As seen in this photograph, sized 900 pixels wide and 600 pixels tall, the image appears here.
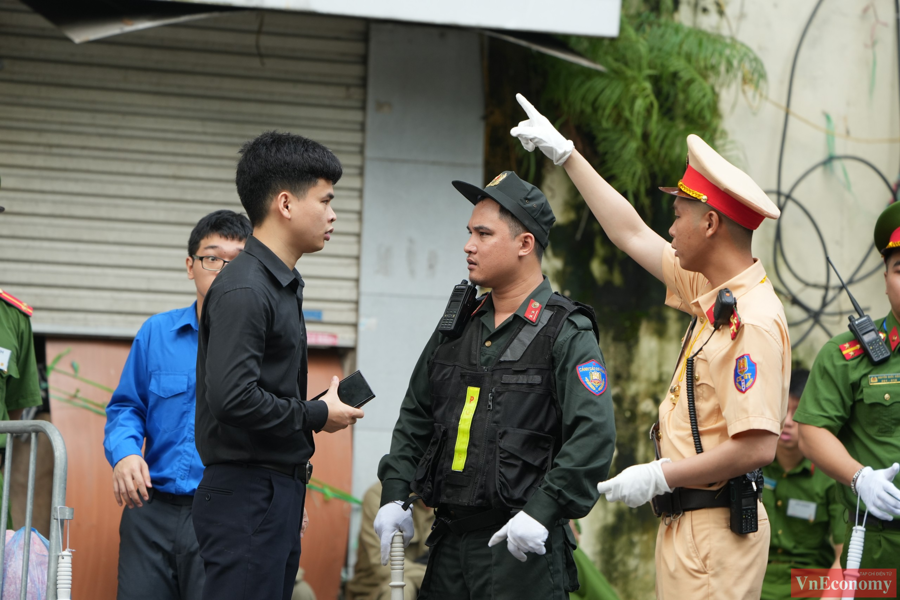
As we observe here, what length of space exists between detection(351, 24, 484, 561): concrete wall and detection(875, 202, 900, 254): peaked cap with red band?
2557 mm

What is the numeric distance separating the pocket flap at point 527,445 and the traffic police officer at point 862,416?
4.49 feet

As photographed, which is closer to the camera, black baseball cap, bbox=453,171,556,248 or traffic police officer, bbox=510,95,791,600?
traffic police officer, bbox=510,95,791,600

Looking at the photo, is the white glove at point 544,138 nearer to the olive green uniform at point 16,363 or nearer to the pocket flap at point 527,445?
the pocket flap at point 527,445

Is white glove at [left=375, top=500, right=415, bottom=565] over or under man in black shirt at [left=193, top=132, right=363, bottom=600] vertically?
under

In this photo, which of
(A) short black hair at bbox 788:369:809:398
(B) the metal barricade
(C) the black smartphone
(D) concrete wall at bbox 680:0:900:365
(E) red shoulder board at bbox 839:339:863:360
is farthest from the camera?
(D) concrete wall at bbox 680:0:900:365

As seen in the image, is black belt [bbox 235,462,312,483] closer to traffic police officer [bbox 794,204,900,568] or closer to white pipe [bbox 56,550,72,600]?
white pipe [bbox 56,550,72,600]

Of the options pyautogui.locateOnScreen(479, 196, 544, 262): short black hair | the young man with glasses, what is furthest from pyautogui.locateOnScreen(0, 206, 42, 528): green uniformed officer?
pyautogui.locateOnScreen(479, 196, 544, 262): short black hair

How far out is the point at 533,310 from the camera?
3109 millimetres

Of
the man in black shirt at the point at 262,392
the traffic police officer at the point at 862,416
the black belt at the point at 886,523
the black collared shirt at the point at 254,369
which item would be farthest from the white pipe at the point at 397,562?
the black belt at the point at 886,523

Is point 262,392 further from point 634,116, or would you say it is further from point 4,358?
point 634,116

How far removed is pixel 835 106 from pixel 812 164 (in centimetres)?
48

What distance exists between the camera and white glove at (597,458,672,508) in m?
2.78

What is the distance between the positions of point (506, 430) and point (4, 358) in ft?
7.93

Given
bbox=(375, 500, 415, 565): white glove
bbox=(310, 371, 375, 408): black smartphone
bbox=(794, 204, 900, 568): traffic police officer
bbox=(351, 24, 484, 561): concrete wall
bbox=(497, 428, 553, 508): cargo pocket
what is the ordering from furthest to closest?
Answer: 1. bbox=(351, 24, 484, 561): concrete wall
2. bbox=(794, 204, 900, 568): traffic police officer
3. bbox=(375, 500, 415, 565): white glove
4. bbox=(310, 371, 375, 408): black smartphone
5. bbox=(497, 428, 553, 508): cargo pocket
